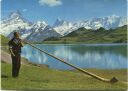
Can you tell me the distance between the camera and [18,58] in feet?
64.1

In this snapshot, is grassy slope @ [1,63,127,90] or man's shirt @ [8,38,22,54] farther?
man's shirt @ [8,38,22,54]

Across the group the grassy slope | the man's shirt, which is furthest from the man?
the grassy slope

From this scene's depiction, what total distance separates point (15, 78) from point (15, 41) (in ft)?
7.64

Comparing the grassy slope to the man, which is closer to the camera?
the grassy slope

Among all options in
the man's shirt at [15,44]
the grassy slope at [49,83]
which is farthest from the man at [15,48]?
the grassy slope at [49,83]

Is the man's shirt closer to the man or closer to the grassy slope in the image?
the man

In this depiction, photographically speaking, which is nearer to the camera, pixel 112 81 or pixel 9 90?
pixel 9 90

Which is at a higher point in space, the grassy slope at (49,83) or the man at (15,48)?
the man at (15,48)

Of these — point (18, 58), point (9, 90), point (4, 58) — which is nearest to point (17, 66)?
point (18, 58)

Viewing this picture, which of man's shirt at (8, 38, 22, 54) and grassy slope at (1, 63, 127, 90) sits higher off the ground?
man's shirt at (8, 38, 22, 54)

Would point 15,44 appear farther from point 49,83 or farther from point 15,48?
point 49,83

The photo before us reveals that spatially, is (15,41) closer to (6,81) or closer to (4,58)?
(6,81)

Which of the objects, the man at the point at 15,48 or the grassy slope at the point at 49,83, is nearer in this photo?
the grassy slope at the point at 49,83

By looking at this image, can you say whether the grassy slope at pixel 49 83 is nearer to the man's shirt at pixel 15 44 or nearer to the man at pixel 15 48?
the man at pixel 15 48
